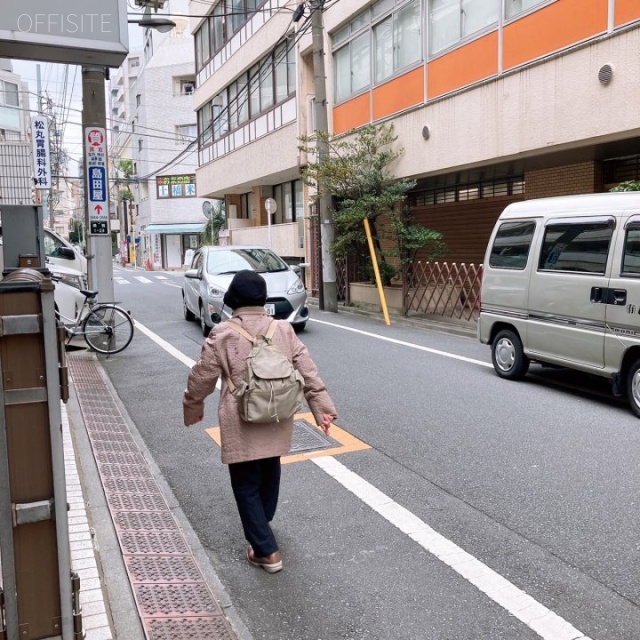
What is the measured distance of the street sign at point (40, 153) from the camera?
20531 millimetres

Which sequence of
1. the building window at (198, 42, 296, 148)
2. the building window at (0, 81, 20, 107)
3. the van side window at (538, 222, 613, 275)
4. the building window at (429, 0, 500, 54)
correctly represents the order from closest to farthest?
the van side window at (538, 222, 613, 275) < the building window at (429, 0, 500, 54) < the building window at (198, 42, 296, 148) < the building window at (0, 81, 20, 107)

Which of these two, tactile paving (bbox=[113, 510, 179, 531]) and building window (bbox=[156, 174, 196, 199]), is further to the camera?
building window (bbox=[156, 174, 196, 199])

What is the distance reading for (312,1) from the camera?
15.8 m

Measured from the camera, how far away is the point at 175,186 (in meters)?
50.7

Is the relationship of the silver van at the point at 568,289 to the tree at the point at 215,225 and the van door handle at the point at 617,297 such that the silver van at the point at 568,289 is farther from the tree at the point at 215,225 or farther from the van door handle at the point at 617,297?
the tree at the point at 215,225

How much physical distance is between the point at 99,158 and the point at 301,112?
1146 cm

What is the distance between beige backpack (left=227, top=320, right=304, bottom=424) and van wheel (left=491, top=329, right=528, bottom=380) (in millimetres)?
5481

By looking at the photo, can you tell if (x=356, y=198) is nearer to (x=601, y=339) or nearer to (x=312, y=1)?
(x=312, y=1)

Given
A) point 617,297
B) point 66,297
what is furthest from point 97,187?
point 617,297

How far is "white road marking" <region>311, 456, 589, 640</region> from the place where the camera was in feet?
10.5

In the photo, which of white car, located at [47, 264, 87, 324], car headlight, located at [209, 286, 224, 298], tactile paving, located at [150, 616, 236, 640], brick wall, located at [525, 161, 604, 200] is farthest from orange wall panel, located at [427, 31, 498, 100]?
tactile paving, located at [150, 616, 236, 640]

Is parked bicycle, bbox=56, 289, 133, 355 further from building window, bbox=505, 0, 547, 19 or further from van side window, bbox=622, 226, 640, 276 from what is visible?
building window, bbox=505, 0, 547, 19

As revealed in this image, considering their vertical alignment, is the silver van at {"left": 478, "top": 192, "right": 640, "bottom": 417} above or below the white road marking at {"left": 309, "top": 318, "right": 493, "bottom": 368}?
above

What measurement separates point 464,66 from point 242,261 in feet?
19.9
